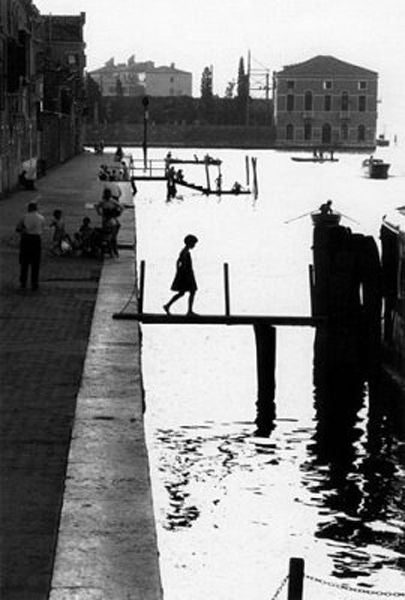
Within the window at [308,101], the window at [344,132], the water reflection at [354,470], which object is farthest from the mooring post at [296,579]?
the window at [344,132]

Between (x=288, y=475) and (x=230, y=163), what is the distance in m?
150

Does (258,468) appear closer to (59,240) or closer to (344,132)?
(59,240)

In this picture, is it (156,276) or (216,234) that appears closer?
(156,276)

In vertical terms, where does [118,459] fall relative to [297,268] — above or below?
above

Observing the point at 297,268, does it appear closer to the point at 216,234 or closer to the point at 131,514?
the point at 216,234

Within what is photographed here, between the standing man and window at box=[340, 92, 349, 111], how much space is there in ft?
525

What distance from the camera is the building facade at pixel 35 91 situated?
172 ft

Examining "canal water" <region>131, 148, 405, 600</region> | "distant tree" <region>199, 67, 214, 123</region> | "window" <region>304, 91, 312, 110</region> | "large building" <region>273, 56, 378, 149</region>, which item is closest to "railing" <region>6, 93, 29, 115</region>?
"canal water" <region>131, 148, 405, 600</region>

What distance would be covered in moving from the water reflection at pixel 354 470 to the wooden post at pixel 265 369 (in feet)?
2.59

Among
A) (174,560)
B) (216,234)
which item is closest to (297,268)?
(216,234)

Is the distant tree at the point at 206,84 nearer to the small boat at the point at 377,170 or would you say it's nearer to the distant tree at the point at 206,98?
the distant tree at the point at 206,98

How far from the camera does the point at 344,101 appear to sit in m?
181

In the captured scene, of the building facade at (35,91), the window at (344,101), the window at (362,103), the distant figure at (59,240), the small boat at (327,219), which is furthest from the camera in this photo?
the window at (362,103)

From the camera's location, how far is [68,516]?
9953 mm
